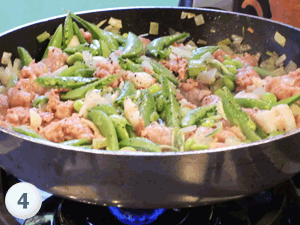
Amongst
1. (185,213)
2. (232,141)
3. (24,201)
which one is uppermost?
(232,141)

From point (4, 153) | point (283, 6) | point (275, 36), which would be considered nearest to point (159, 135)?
point (4, 153)

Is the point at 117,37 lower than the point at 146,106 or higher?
higher

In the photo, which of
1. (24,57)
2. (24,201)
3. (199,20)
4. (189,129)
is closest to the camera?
(24,201)

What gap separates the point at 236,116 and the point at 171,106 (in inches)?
13.4

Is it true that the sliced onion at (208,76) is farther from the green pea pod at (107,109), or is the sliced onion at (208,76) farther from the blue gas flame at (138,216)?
the blue gas flame at (138,216)

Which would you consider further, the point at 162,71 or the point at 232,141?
the point at 162,71

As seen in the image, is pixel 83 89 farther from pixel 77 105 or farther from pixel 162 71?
pixel 162 71

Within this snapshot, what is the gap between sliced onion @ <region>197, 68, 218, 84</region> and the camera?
2.01 meters

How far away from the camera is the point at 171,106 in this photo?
1648 millimetres

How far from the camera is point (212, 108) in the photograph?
5.38 ft

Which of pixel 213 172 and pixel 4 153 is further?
pixel 4 153

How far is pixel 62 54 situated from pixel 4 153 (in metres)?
1.01

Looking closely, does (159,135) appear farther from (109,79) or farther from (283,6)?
(283,6)

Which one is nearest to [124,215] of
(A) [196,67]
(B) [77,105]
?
(B) [77,105]
